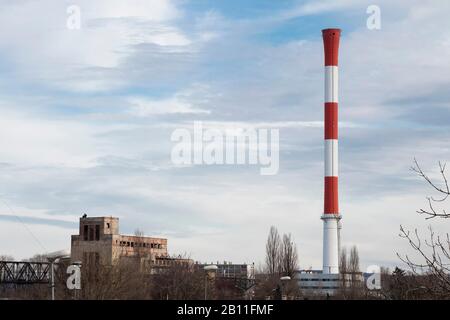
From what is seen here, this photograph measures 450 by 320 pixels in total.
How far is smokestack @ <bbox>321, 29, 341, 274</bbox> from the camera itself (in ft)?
275

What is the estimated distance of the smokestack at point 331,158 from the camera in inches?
3302

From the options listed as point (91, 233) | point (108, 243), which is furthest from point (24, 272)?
point (91, 233)

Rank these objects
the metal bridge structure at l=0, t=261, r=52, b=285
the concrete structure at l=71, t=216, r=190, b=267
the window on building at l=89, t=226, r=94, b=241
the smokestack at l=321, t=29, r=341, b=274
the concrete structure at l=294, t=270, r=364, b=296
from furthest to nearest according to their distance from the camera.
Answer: the window on building at l=89, t=226, r=94, b=241
the concrete structure at l=71, t=216, r=190, b=267
the concrete structure at l=294, t=270, r=364, b=296
the smokestack at l=321, t=29, r=341, b=274
the metal bridge structure at l=0, t=261, r=52, b=285

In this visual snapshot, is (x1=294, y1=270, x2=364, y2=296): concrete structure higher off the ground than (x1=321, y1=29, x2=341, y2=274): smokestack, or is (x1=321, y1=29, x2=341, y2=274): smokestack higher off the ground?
(x1=321, y1=29, x2=341, y2=274): smokestack

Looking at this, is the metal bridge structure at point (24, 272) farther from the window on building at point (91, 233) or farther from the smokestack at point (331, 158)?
the window on building at point (91, 233)

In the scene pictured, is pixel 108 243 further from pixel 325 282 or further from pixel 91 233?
pixel 325 282

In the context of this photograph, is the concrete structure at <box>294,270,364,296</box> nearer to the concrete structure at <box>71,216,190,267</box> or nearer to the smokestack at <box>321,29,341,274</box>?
the smokestack at <box>321,29,341,274</box>

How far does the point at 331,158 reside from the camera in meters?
83.9

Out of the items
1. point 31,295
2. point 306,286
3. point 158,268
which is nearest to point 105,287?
point 31,295

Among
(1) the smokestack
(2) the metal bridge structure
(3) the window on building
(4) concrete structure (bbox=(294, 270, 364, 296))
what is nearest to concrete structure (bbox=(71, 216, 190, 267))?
(3) the window on building

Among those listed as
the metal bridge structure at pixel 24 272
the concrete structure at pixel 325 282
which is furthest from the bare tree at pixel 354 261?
the metal bridge structure at pixel 24 272

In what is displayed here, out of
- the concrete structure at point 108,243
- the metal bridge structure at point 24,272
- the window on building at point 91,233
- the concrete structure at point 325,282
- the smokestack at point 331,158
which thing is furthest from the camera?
the window on building at point 91,233

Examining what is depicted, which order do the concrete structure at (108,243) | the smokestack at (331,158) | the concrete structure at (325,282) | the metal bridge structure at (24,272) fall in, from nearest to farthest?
the metal bridge structure at (24,272) < the smokestack at (331,158) < the concrete structure at (325,282) < the concrete structure at (108,243)
